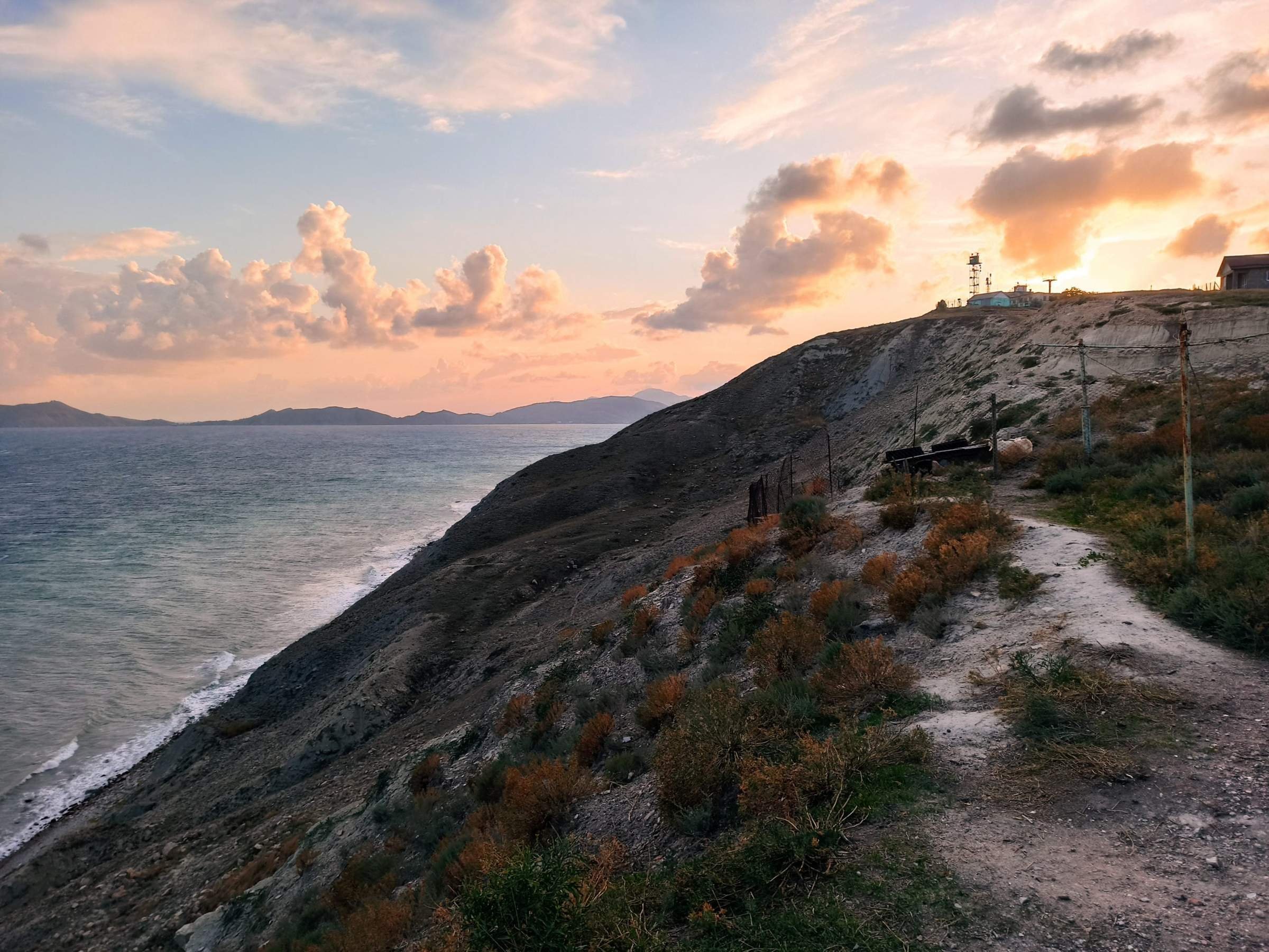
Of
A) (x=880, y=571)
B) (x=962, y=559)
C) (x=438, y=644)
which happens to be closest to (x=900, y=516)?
(x=880, y=571)

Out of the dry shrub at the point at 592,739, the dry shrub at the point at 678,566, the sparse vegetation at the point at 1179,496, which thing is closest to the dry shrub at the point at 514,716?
the dry shrub at the point at 592,739

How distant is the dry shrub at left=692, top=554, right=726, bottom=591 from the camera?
52.1 ft

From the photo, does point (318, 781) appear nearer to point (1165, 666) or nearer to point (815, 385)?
point (1165, 666)

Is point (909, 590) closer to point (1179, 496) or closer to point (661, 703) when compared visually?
point (661, 703)

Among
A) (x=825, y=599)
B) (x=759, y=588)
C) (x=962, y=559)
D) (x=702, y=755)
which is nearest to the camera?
(x=702, y=755)

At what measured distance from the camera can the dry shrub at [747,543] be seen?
630 inches

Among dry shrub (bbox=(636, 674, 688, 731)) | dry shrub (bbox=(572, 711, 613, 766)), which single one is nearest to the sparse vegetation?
dry shrub (bbox=(636, 674, 688, 731))

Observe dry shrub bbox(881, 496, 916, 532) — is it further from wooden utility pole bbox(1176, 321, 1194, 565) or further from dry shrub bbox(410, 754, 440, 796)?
dry shrub bbox(410, 754, 440, 796)

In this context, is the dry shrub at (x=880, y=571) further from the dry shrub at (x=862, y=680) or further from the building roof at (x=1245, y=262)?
the building roof at (x=1245, y=262)

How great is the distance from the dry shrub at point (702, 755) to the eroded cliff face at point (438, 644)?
755 cm

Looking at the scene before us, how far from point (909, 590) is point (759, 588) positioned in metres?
3.29

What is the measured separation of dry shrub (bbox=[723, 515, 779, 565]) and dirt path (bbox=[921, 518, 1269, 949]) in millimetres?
7180

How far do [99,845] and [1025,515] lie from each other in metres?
23.7

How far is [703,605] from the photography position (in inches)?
574
